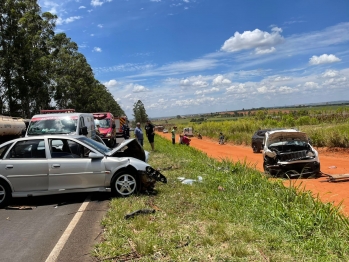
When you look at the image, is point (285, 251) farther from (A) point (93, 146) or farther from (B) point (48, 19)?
(B) point (48, 19)

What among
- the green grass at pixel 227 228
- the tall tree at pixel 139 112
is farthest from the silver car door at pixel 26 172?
the tall tree at pixel 139 112

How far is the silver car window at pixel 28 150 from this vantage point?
763 centimetres

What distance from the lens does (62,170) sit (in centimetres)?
748

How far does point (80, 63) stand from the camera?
44.5 meters

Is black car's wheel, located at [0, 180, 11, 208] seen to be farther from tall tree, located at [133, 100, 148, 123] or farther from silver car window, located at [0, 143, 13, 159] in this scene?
tall tree, located at [133, 100, 148, 123]

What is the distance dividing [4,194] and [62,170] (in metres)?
1.41

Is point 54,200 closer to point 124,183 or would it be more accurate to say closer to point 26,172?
point 26,172

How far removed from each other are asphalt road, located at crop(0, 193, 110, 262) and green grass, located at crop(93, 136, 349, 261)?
28 centimetres

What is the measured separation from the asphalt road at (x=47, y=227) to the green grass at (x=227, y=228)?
0.28m

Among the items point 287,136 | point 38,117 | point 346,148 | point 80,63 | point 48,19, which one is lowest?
point 346,148

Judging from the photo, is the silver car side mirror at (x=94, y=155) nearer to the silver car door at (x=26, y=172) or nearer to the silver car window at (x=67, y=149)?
the silver car window at (x=67, y=149)

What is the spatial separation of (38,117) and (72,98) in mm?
32277

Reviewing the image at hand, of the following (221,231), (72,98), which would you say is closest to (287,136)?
(221,231)

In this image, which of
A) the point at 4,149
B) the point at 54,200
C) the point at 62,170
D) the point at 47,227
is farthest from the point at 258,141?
the point at 47,227
